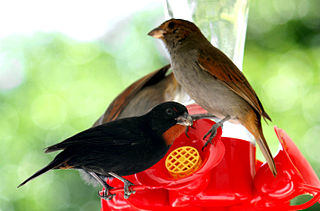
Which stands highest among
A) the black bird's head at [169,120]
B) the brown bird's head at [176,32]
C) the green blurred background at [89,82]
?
the brown bird's head at [176,32]

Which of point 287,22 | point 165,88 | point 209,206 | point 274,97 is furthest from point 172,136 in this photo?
point 287,22

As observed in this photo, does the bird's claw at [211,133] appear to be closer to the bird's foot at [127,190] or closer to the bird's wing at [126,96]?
the bird's foot at [127,190]

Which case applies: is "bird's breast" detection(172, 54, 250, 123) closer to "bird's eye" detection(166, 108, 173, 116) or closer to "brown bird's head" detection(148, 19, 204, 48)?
"brown bird's head" detection(148, 19, 204, 48)

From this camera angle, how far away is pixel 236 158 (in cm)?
253

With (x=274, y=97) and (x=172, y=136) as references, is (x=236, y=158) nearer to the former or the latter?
(x=172, y=136)

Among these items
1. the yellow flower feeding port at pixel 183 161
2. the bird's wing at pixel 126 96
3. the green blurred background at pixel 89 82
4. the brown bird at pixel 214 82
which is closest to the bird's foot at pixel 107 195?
the yellow flower feeding port at pixel 183 161

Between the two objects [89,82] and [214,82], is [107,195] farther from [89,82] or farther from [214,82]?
[89,82]

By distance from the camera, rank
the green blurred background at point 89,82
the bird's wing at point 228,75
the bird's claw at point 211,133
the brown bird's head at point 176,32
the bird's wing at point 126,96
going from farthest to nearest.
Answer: the green blurred background at point 89,82 → the bird's wing at point 126,96 → the brown bird's head at point 176,32 → the bird's wing at point 228,75 → the bird's claw at point 211,133

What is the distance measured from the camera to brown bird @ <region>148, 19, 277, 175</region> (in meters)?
2.53

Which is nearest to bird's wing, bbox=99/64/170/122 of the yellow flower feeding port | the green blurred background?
the yellow flower feeding port

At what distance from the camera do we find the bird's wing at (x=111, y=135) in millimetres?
2002

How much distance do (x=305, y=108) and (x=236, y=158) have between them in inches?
115

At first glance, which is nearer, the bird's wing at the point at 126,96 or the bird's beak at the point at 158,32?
the bird's beak at the point at 158,32

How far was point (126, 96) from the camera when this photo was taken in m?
3.50
